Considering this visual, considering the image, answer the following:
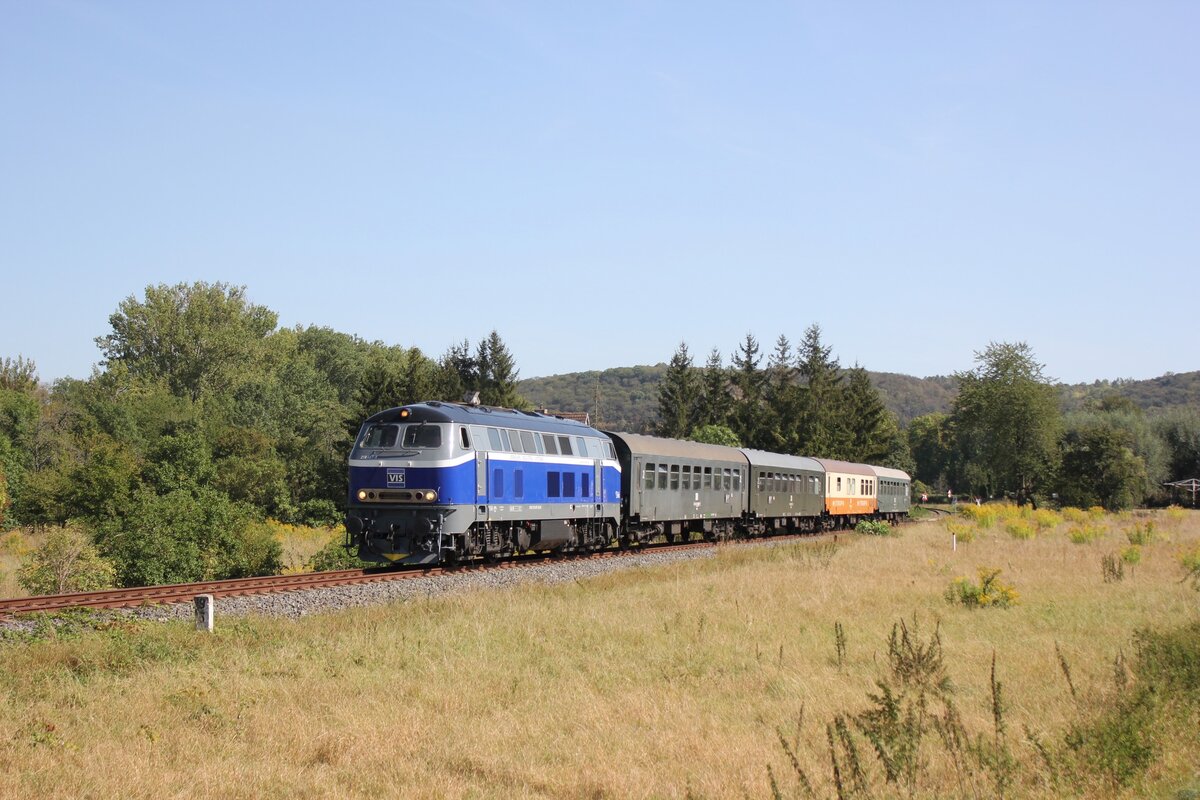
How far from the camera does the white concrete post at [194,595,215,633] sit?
48.0ft

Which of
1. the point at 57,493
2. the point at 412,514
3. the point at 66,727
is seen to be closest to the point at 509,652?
the point at 66,727

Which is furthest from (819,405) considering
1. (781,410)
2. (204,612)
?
(204,612)

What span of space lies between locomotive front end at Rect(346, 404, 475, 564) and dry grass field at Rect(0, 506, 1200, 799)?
302 cm

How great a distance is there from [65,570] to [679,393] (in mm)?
69520

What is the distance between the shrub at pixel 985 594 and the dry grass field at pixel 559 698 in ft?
1.05

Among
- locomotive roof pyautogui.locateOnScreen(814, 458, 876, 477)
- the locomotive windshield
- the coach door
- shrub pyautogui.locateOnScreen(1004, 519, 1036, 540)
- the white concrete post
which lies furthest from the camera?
locomotive roof pyautogui.locateOnScreen(814, 458, 876, 477)

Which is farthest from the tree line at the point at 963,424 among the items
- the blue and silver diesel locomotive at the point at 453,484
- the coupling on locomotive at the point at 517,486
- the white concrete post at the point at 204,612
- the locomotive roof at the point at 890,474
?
the white concrete post at the point at 204,612

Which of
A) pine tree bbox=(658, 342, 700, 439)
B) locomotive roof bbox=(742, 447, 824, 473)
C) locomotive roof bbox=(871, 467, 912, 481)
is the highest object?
pine tree bbox=(658, 342, 700, 439)

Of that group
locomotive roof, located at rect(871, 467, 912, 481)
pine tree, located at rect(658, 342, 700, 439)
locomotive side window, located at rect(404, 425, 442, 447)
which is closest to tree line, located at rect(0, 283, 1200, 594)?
pine tree, located at rect(658, 342, 700, 439)

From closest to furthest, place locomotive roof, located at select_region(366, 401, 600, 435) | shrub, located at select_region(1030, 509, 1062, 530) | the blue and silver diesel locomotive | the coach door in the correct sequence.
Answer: the blue and silver diesel locomotive, locomotive roof, located at select_region(366, 401, 600, 435), the coach door, shrub, located at select_region(1030, 509, 1062, 530)

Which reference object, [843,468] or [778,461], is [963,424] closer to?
[843,468]

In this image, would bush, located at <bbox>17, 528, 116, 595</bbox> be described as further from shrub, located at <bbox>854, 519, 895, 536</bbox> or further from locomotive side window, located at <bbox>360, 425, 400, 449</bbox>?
shrub, located at <bbox>854, 519, 895, 536</bbox>

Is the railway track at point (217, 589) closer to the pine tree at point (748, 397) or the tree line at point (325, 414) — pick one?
the tree line at point (325, 414)

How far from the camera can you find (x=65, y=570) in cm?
2502
